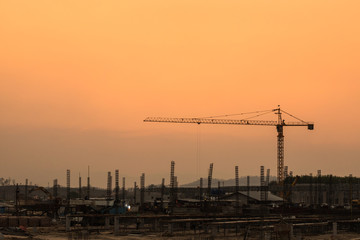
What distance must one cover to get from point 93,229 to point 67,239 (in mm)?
14974

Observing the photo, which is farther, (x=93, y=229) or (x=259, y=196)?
(x=259, y=196)

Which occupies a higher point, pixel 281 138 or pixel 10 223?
pixel 281 138

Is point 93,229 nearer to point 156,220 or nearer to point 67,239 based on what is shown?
point 156,220

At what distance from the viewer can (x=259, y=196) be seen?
133 meters

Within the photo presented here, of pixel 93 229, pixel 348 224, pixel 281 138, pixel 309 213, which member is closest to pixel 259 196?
pixel 309 213

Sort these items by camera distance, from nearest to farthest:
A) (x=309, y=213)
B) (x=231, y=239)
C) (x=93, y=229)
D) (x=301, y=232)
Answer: (x=231, y=239) < (x=301, y=232) < (x=93, y=229) < (x=309, y=213)

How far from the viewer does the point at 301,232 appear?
6681cm

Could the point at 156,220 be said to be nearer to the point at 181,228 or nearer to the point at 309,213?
the point at 181,228

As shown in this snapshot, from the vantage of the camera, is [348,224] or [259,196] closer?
[348,224]

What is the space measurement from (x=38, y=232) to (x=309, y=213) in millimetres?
51782

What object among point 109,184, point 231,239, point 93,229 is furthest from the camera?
point 109,184

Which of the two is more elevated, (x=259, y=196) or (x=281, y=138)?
(x=281, y=138)

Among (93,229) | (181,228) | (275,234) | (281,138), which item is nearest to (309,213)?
(181,228)

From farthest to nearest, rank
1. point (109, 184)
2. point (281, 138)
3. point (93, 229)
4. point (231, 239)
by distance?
point (281, 138)
point (109, 184)
point (93, 229)
point (231, 239)
